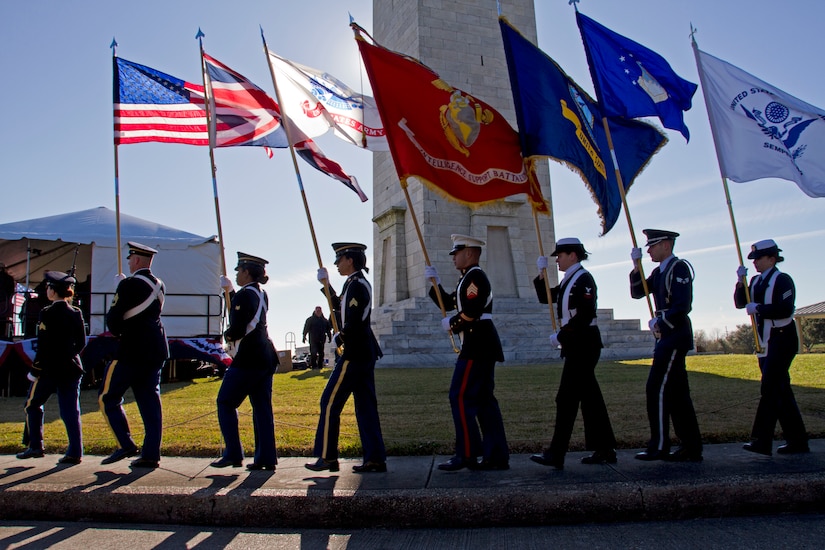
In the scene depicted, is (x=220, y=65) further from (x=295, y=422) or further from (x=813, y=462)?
(x=813, y=462)

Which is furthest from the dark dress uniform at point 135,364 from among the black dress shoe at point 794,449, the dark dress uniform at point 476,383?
the black dress shoe at point 794,449

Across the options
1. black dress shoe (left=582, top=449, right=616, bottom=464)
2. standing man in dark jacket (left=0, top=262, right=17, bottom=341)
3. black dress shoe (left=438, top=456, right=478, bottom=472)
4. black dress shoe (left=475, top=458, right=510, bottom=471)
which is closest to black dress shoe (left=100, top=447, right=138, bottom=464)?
black dress shoe (left=438, top=456, right=478, bottom=472)

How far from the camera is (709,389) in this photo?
992 centimetres

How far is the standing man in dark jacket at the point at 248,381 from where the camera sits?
17.3ft

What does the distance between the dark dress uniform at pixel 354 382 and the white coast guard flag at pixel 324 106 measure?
2.61 meters

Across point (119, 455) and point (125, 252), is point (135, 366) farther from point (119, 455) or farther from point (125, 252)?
point (125, 252)

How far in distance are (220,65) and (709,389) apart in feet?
28.2

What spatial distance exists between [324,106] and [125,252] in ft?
29.5

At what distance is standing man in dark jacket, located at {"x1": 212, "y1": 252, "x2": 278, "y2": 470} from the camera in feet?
17.3

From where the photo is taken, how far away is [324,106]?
771 centimetres

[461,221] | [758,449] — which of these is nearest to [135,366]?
[758,449]

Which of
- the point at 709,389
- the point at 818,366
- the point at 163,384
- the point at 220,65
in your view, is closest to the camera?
the point at 220,65

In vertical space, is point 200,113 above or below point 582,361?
above

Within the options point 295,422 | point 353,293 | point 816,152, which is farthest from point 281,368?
point 816,152
